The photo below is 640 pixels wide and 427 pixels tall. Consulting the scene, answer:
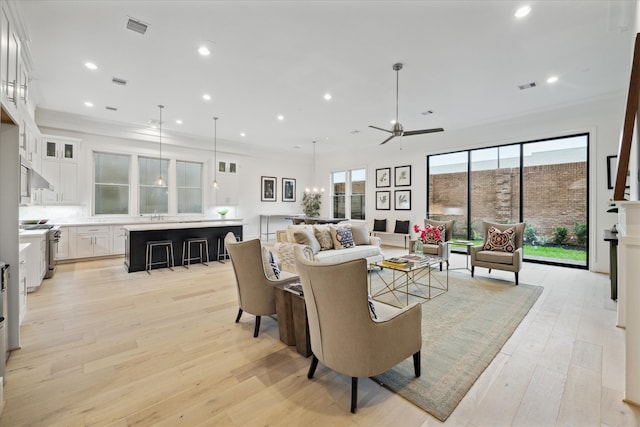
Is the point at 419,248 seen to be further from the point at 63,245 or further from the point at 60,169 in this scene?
the point at 60,169

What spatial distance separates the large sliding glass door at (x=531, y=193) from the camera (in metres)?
5.71

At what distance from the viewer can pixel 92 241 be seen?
21.2 ft

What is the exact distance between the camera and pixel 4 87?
7.67 feet

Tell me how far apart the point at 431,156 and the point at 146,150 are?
7761 millimetres

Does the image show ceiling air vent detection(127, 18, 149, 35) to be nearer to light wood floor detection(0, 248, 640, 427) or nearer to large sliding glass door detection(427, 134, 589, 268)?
light wood floor detection(0, 248, 640, 427)

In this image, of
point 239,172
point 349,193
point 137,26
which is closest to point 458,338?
point 137,26

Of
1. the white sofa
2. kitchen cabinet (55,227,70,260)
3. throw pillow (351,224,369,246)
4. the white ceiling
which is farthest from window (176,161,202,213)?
throw pillow (351,224,369,246)

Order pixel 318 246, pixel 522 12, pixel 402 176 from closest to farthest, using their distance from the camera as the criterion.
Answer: pixel 522 12 < pixel 318 246 < pixel 402 176

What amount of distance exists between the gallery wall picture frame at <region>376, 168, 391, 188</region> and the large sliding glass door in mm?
1717

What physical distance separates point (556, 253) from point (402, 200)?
148 inches

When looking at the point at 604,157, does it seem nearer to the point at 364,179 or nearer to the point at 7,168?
the point at 364,179

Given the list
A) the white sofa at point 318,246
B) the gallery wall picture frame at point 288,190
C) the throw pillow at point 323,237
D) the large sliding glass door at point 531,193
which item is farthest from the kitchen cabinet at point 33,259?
the large sliding glass door at point 531,193

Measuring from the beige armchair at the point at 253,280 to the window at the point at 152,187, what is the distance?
604cm

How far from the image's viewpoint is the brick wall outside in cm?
575
